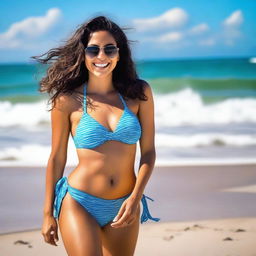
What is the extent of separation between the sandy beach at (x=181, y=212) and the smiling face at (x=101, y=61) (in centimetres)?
201

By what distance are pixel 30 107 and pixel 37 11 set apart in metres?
11.1

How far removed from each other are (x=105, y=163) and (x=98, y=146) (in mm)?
95

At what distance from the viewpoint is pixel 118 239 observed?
2814 mm

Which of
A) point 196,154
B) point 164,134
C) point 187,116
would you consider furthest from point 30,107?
point 196,154

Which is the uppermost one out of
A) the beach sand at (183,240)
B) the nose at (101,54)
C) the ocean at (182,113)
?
the nose at (101,54)

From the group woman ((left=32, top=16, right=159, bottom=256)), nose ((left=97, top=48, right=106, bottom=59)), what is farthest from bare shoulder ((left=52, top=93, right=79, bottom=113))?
nose ((left=97, top=48, right=106, bottom=59))

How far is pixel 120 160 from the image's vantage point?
9.29ft

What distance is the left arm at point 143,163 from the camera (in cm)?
270

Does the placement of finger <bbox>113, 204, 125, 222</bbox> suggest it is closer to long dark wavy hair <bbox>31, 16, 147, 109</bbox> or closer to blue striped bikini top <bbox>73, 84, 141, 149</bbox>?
blue striped bikini top <bbox>73, 84, 141, 149</bbox>

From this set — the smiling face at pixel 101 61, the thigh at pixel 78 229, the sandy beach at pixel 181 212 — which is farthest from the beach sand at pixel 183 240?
the smiling face at pixel 101 61

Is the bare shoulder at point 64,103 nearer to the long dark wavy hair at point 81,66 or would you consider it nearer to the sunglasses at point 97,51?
the long dark wavy hair at point 81,66

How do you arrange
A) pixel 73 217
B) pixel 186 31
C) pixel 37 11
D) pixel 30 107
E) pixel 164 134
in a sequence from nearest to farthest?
pixel 73 217, pixel 164 134, pixel 30 107, pixel 37 11, pixel 186 31

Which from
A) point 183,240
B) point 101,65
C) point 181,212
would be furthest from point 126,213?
point 181,212

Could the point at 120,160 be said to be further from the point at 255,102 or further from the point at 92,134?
the point at 255,102
